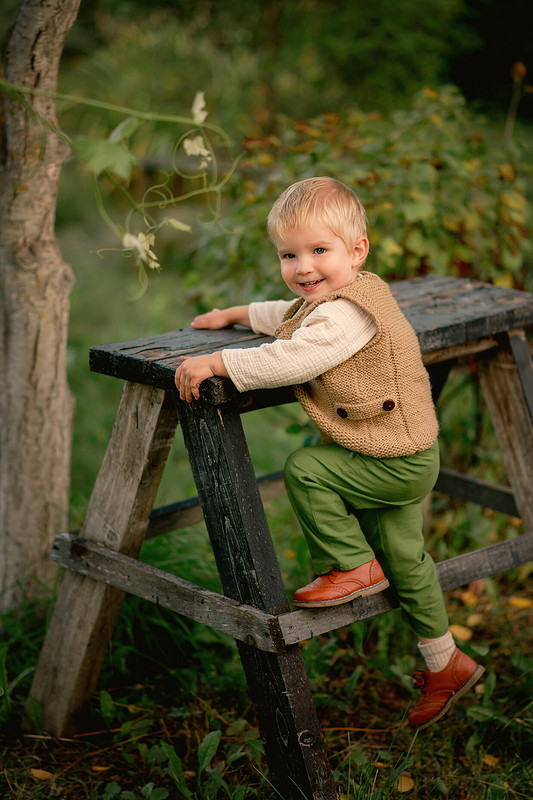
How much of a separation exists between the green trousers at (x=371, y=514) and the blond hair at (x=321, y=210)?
523 millimetres

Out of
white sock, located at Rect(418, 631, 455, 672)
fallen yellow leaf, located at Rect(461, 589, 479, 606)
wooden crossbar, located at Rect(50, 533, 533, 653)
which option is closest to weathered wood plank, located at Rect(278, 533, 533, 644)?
wooden crossbar, located at Rect(50, 533, 533, 653)

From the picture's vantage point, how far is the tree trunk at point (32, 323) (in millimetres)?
2273

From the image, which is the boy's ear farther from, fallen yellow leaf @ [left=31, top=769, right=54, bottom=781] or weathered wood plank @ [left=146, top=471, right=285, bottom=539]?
fallen yellow leaf @ [left=31, top=769, right=54, bottom=781]

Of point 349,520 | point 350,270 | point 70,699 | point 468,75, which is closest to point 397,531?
point 349,520

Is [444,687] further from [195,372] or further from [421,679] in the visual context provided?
[195,372]

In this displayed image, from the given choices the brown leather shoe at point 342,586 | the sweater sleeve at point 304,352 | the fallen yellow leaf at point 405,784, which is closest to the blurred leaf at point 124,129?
the sweater sleeve at point 304,352

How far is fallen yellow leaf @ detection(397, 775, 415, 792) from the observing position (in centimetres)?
209

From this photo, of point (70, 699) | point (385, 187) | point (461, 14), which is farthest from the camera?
point (461, 14)

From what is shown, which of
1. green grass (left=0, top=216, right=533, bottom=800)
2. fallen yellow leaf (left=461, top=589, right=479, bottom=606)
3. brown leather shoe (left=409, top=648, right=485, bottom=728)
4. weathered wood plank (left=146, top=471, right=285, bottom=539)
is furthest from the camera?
fallen yellow leaf (left=461, top=589, right=479, bottom=606)

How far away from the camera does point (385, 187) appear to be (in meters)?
3.14

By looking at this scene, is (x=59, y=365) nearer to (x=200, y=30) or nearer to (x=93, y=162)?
(x=93, y=162)

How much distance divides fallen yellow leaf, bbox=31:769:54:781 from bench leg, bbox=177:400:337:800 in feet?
2.39

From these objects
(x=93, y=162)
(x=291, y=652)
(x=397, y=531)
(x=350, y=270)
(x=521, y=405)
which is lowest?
(x=291, y=652)

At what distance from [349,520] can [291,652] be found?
1.10ft
